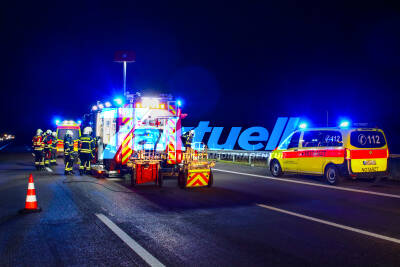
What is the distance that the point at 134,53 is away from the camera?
67.9 ft

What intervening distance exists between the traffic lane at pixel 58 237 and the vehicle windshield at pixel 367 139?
8.33m

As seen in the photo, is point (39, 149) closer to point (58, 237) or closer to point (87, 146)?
point (87, 146)

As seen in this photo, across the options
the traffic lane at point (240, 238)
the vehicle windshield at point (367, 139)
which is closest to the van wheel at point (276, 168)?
the vehicle windshield at point (367, 139)

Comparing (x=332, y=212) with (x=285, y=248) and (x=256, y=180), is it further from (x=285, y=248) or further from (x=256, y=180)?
(x=256, y=180)

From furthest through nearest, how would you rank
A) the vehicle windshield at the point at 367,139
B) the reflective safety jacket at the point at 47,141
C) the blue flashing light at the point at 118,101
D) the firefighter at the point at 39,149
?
1. the reflective safety jacket at the point at 47,141
2. the firefighter at the point at 39,149
3. the blue flashing light at the point at 118,101
4. the vehicle windshield at the point at 367,139

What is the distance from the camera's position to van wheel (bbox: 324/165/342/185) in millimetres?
11859

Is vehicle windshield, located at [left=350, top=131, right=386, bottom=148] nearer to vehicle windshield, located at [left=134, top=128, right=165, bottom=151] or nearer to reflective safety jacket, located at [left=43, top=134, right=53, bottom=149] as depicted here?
vehicle windshield, located at [left=134, top=128, right=165, bottom=151]

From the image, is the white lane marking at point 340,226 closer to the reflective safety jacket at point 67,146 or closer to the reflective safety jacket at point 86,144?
the reflective safety jacket at point 86,144

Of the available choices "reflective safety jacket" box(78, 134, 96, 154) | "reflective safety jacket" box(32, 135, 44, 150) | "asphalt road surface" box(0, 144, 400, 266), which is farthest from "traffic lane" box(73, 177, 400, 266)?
"reflective safety jacket" box(32, 135, 44, 150)

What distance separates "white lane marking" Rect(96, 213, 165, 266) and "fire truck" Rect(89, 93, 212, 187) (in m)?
4.68

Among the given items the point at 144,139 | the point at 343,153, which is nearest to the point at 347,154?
the point at 343,153

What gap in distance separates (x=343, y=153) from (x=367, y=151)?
784 millimetres

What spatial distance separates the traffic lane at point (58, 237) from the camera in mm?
4750

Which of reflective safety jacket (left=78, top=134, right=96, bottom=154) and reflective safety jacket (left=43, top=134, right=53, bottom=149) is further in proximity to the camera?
reflective safety jacket (left=43, top=134, right=53, bottom=149)
